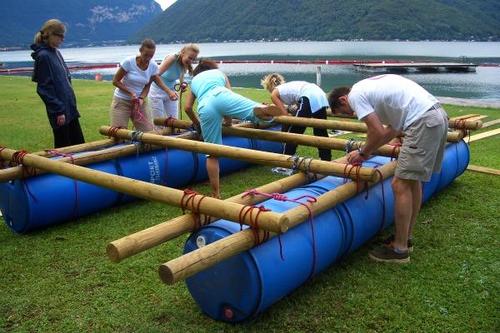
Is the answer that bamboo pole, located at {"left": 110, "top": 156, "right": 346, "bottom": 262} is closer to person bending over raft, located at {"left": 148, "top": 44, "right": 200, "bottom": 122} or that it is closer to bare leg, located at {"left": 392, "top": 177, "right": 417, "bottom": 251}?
bare leg, located at {"left": 392, "top": 177, "right": 417, "bottom": 251}

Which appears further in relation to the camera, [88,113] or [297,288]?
[88,113]

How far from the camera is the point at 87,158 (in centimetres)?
594

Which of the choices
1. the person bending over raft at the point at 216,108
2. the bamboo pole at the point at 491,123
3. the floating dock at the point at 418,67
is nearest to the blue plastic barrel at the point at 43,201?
Result: the person bending over raft at the point at 216,108

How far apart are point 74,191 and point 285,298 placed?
9.80 ft

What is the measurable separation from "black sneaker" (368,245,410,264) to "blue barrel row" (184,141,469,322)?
195 millimetres

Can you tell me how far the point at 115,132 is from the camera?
264 inches

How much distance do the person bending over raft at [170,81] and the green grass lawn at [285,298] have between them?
250 cm

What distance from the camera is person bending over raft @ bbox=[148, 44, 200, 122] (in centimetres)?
779

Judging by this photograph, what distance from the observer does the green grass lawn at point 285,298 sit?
146 inches

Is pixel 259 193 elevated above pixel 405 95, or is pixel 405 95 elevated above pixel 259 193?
pixel 405 95

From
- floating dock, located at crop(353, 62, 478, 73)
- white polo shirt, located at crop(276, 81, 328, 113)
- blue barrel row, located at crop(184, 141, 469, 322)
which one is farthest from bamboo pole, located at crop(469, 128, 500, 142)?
floating dock, located at crop(353, 62, 478, 73)

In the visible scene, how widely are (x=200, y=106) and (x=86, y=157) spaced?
4.91ft

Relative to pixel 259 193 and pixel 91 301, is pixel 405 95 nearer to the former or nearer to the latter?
pixel 259 193

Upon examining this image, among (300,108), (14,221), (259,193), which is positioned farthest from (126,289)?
(300,108)
